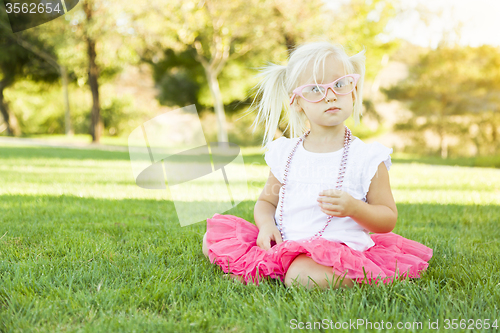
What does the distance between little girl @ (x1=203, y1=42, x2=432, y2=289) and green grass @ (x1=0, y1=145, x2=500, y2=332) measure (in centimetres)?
10

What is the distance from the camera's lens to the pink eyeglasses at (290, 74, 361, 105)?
6.54 feet

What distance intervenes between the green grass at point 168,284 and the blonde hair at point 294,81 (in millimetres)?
857

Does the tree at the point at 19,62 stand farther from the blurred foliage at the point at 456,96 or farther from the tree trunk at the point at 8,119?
the blurred foliage at the point at 456,96

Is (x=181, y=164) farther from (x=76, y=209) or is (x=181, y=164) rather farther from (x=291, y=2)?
(x=291, y=2)

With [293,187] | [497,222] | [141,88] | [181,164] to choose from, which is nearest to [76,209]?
[181,164]

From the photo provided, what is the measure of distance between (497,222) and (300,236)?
7.21 ft

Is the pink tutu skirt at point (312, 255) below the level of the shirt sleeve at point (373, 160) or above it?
below

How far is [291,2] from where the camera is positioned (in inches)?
518

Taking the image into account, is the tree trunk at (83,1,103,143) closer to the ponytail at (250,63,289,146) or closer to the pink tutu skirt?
the ponytail at (250,63,289,146)

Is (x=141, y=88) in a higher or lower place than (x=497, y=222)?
higher

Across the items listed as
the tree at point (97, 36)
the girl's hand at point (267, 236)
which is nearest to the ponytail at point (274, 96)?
the girl's hand at point (267, 236)

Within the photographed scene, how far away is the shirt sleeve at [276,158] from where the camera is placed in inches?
87.8

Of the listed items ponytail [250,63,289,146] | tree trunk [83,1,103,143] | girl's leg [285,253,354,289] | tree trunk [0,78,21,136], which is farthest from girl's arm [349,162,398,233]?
tree trunk [0,78,21,136]

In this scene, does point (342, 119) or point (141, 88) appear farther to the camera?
point (141, 88)
